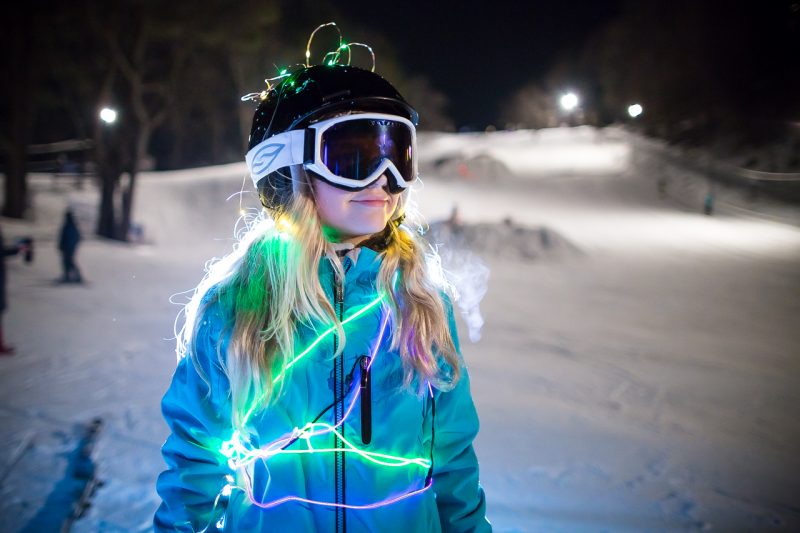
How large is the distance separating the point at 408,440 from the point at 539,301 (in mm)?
8478

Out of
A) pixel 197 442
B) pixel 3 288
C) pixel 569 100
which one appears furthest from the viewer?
pixel 569 100

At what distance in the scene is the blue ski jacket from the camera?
1.53 m

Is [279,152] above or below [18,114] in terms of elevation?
below

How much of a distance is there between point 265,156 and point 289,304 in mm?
588

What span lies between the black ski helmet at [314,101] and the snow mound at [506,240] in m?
11.1

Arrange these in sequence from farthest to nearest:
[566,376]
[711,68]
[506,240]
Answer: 1. [711,68]
2. [506,240]
3. [566,376]

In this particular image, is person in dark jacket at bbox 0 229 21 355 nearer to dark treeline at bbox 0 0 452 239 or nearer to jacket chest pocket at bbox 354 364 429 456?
jacket chest pocket at bbox 354 364 429 456

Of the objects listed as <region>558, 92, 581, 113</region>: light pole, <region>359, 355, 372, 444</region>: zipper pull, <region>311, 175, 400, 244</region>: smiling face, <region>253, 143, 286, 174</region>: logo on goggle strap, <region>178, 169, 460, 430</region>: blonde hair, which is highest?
<region>558, 92, 581, 113</region>: light pole

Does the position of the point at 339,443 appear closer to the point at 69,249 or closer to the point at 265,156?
the point at 265,156

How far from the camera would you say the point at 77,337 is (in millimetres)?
6727

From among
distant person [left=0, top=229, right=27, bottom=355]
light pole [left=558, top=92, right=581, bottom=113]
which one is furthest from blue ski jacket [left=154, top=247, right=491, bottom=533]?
light pole [left=558, top=92, right=581, bottom=113]

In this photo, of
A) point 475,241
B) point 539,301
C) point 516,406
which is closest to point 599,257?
point 475,241

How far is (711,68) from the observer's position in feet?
99.8

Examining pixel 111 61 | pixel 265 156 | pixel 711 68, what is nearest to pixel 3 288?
pixel 265 156
